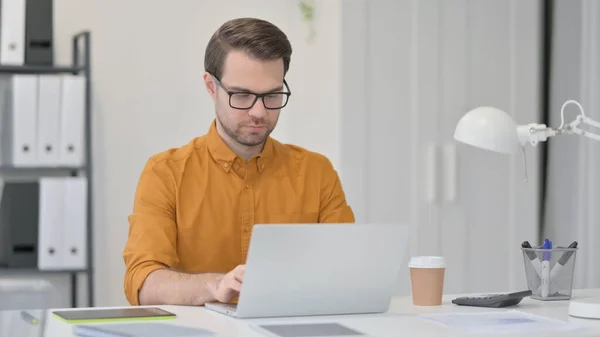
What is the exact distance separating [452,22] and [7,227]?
1.91m

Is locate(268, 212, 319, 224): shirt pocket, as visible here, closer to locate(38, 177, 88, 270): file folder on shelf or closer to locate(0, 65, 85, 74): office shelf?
locate(38, 177, 88, 270): file folder on shelf

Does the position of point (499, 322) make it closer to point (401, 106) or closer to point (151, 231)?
point (151, 231)

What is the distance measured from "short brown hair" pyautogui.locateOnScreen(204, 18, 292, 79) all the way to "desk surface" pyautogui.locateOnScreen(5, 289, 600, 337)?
2.39 ft

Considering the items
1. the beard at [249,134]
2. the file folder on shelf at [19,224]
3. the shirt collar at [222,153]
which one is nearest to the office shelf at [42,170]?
the file folder on shelf at [19,224]

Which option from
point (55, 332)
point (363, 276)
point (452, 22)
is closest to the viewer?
point (55, 332)

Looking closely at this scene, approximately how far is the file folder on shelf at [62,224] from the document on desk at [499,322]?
6.58 ft

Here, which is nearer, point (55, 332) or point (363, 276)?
point (55, 332)

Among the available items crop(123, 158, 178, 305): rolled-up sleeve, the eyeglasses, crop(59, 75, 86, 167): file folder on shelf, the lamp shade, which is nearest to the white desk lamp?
the lamp shade

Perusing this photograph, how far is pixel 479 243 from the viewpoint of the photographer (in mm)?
3830

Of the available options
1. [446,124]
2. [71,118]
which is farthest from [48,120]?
[446,124]

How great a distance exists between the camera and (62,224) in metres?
3.55

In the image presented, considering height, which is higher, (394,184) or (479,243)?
(394,184)

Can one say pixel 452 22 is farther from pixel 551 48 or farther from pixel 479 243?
pixel 479 243

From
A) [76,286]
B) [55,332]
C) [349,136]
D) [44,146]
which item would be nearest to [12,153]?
[44,146]
